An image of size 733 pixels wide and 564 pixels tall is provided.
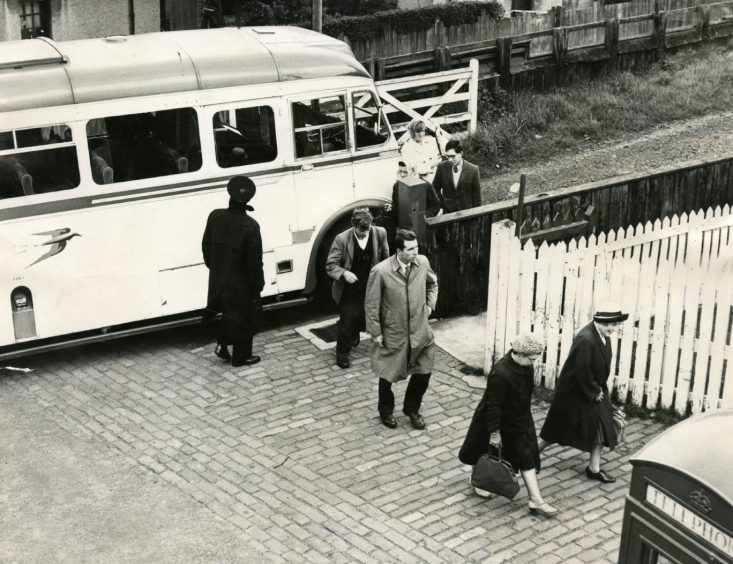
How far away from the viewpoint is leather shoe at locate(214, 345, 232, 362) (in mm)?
11059

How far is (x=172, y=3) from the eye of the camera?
25703mm

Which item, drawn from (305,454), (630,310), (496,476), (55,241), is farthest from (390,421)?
(55,241)

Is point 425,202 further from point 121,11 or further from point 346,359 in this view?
point 121,11

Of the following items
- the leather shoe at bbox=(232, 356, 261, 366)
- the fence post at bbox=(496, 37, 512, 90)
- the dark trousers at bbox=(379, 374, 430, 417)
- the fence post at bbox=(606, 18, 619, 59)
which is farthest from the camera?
the fence post at bbox=(606, 18, 619, 59)

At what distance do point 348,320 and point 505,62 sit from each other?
34.9 ft

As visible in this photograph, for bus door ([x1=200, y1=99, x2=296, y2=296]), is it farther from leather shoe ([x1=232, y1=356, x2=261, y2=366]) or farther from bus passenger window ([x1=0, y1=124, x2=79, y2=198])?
bus passenger window ([x1=0, y1=124, x2=79, y2=198])

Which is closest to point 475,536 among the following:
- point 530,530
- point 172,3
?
point 530,530

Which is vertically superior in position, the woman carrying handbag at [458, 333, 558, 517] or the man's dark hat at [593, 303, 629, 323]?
the man's dark hat at [593, 303, 629, 323]

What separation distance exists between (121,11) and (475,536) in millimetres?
18453

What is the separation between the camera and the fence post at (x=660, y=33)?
21.9m

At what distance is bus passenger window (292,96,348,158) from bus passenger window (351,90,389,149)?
204 mm

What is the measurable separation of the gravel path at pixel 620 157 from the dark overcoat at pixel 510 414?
25.9 ft

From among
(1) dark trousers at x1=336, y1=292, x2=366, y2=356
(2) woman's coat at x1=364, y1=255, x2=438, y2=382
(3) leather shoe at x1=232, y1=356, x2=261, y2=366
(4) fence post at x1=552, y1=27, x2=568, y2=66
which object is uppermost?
(4) fence post at x1=552, y1=27, x2=568, y2=66

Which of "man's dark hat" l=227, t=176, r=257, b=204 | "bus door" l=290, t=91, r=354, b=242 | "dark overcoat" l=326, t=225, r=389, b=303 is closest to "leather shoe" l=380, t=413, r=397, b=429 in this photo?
"dark overcoat" l=326, t=225, r=389, b=303
